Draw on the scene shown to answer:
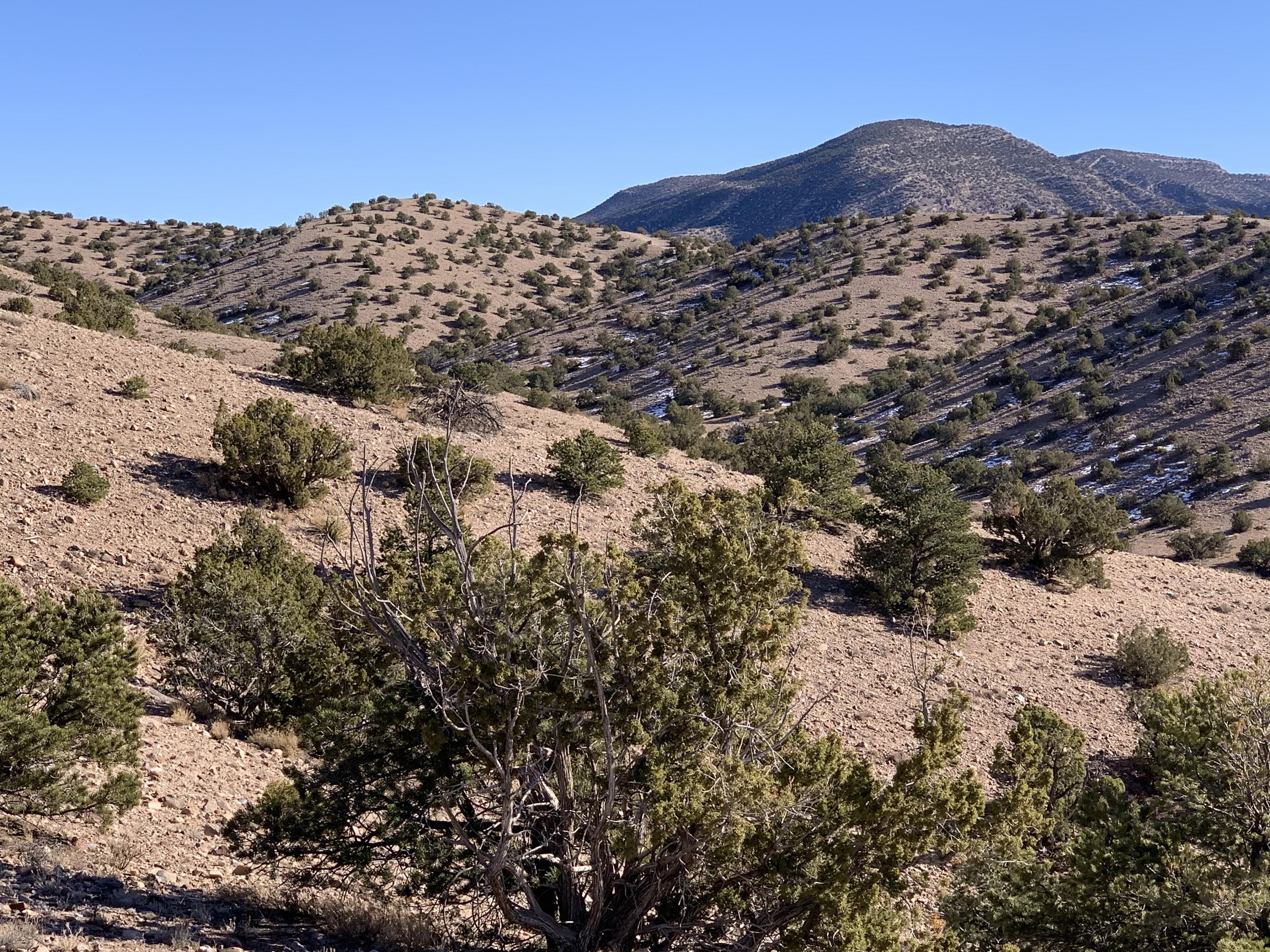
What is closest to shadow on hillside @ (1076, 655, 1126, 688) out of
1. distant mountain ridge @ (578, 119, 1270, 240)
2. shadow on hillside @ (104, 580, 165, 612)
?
shadow on hillside @ (104, 580, 165, 612)

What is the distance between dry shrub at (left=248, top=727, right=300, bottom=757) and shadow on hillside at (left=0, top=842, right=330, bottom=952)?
10.00 ft

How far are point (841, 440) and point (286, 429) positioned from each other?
94.2ft

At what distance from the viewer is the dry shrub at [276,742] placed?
34.0 ft

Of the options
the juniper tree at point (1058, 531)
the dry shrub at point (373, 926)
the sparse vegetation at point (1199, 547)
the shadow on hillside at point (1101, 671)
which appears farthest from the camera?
the sparse vegetation at point (1199, 547)

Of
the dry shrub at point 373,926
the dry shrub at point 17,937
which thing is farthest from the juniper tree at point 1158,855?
the dry shrub at point 17,937

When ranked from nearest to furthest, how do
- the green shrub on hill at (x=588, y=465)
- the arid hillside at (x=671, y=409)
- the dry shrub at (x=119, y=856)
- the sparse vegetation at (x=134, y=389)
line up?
the dry shrub at (x=119, y=856)
the arid hillside at (x=671, y=409)
the sparse vegetation at (x=134, y=389)
the green shrub on hill at (x=588, y=465)

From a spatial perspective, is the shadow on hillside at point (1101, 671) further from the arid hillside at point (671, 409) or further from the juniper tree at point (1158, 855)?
the juniper tree at point (1158, 855)

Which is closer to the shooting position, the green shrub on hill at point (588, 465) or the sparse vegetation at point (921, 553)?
the sparse vegetation at point (921, 553)

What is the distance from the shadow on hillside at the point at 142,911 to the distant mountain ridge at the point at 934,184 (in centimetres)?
10266

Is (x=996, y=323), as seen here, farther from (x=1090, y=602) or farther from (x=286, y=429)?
(x=286, y=429)

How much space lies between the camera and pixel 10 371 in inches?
645

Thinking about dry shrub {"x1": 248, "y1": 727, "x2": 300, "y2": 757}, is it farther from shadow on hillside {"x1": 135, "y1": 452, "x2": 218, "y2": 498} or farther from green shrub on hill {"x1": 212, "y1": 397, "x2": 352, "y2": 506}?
shadow on hillside {"x1": 135, "y1": 452, "x2": 218, "y2": 498}

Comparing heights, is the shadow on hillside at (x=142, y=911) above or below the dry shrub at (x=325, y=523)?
below

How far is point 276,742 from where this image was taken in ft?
34.1
